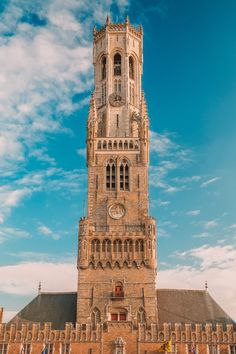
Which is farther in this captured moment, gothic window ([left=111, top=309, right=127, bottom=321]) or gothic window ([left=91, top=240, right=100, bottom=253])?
gothic window ([left=91, top=240, right=100, bottom=253])

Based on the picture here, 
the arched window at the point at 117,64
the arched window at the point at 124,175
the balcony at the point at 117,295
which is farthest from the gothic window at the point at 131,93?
the balcony at the point at 117,295

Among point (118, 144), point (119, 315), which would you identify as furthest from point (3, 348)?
point (118, 144)

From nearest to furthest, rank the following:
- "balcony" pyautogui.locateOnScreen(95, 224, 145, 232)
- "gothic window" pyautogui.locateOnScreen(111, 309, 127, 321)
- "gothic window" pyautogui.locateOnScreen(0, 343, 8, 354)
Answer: "gothic window" pyautogui.locateOnScreen(0, 343, 8, 354) < "gothic window" pyautogui.locateOnScreen(111, 309, 127, 321) < "balcony" pyautogui.locateOnScreen(95, 224, 145, 232)

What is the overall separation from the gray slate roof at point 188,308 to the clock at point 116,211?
1216cm

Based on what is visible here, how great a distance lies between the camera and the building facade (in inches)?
2462

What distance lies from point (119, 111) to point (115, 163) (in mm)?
9982

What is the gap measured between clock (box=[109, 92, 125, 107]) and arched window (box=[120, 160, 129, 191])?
10880mm

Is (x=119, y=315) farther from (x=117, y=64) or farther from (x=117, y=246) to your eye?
(x=117, y=64)

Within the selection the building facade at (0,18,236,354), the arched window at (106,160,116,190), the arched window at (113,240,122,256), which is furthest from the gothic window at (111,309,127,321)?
the arched window at (106,160,116,190)

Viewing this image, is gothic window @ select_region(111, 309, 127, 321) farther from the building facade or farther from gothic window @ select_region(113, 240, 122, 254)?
gothic window @ select_region(113, 240, 122, 254)

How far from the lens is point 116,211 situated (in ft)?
234

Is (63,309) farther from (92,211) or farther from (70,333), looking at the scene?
(92,211)

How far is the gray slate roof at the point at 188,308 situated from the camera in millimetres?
65938

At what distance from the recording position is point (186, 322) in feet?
215
